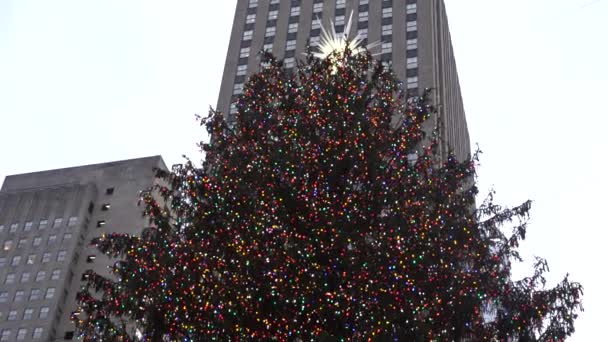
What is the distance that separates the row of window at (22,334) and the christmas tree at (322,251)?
77127 mm

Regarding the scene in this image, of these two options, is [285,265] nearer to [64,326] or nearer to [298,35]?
[298,35]

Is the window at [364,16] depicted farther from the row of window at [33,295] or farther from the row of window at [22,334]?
the row of window at [22,334]

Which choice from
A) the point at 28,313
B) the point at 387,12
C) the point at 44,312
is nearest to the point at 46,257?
the point at 28,313

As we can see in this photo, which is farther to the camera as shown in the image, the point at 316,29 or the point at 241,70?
the point at 316,29

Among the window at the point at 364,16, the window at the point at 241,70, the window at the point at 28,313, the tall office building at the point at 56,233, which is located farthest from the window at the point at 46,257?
the window at the point at 364,16

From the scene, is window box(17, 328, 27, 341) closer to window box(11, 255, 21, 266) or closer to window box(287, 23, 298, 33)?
window box(11, 255, 21, 266)

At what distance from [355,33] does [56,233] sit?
166 feet

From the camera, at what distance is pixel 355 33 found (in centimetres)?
7788

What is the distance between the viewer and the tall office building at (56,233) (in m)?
91.6

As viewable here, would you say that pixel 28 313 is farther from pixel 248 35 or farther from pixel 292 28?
pixel 292 28

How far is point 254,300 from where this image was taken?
51.6 ft

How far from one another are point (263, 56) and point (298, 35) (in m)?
58.7

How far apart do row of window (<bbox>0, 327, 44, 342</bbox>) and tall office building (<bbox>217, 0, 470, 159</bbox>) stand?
124 feet

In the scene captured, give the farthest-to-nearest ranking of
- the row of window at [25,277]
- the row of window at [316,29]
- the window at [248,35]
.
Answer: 1. the row of window at [25,277]
2. the window at [248,35]
3. the row of window at [316,29]
